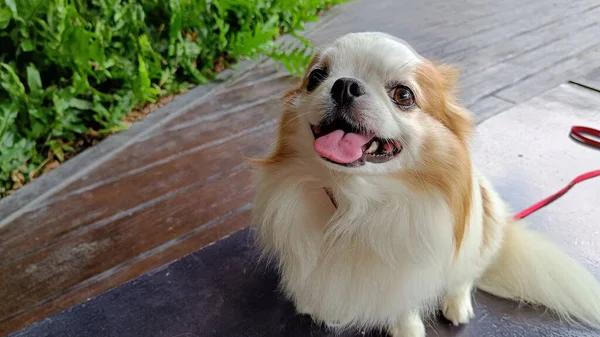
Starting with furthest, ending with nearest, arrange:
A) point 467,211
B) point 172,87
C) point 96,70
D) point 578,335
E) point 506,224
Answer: point 172,87
point 96,70
point 506,224
point 578,335
point 467,211

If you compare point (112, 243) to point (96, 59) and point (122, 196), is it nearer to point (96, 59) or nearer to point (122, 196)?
point (122, 196)

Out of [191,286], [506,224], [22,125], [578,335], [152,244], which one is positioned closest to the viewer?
[578,335]

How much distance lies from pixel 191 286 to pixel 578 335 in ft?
3.90

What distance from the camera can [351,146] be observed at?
104 cm

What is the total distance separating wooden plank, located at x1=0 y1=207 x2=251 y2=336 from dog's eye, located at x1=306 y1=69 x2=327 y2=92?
2.96ft

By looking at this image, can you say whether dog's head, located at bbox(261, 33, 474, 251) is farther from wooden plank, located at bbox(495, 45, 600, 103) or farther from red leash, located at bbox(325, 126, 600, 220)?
wooden plank, located at bbox(495, 45, 600, 103)

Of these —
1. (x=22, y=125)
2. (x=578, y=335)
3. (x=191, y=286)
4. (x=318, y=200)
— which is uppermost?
(x=318, y=200)

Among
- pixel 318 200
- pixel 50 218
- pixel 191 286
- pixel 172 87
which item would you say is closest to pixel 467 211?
pixel 318 200

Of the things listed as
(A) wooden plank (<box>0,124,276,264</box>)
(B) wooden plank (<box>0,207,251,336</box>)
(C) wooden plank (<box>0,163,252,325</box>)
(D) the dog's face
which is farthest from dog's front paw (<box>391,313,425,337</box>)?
(A) wooden plank (<box>0,124,276,264</box>)

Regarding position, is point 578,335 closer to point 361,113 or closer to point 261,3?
point 361,113

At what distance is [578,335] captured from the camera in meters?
1.41

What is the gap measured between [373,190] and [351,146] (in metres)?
0.14

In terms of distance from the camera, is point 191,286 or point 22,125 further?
point 22,125

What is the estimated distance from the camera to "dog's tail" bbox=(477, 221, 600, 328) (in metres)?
1.42
